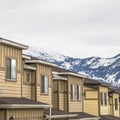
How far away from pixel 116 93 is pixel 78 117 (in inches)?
910

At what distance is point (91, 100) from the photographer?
55.2m

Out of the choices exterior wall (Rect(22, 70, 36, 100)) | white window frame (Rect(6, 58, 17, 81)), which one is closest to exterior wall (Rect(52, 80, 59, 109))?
exterior wall (Rect(22, 70, 36, 100))

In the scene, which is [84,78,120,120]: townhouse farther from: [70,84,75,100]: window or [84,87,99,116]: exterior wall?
[70,84,75,100]: window

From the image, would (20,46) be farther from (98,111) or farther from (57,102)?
(98,111)

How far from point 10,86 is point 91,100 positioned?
79.0ft

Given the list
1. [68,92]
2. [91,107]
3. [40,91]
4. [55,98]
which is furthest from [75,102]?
[40,91]

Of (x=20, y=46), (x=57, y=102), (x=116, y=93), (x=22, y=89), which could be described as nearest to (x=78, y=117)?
(x=57, y=102)

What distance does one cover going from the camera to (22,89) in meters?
35.0

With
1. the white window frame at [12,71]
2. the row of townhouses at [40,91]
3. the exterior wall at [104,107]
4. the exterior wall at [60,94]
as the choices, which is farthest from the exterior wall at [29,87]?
the exterior wall at [104,107]

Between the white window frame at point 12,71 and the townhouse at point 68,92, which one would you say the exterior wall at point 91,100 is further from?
the white window frame at point 12,71

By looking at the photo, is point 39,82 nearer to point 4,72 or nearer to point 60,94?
point 60,94

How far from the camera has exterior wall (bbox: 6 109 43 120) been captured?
28.8 metres

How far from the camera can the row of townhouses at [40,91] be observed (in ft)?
102

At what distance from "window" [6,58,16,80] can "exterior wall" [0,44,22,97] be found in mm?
258
